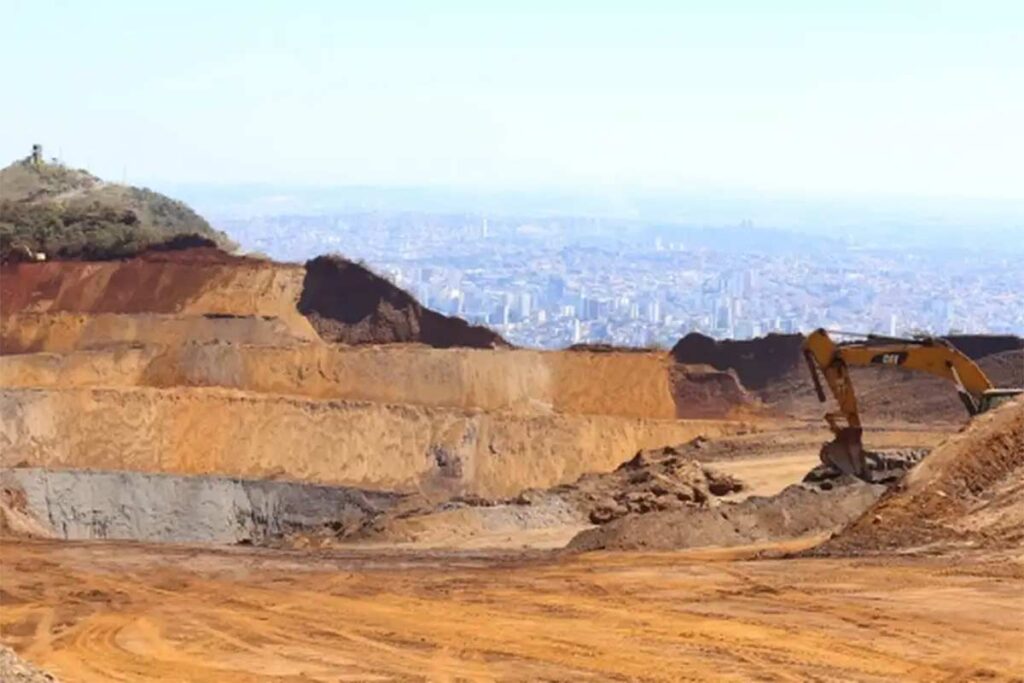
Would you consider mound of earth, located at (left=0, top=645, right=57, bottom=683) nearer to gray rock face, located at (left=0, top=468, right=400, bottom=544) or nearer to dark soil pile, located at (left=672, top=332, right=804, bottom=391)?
gray rock face, located at (left=0, top=468, right=400, bottom=544)

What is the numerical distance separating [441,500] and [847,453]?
10.5 metres

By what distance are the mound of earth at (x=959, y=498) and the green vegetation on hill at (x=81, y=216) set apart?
3491cm

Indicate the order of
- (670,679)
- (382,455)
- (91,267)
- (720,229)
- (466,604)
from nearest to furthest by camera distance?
(670,679) → (466,604) → (382,455) → (91,267) → (720,229)

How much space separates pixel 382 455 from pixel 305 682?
64.8 ft

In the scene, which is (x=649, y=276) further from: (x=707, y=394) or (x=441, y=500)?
(x=441, y=500)

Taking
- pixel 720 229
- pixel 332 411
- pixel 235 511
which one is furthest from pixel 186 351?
pixel 720 229

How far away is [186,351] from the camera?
37656 millimetres

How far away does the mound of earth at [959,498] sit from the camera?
16828 mm

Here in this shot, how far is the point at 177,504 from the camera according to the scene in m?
30.2

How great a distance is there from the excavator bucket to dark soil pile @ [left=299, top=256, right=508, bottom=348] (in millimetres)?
20226

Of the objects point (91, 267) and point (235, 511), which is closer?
point (235, 511)

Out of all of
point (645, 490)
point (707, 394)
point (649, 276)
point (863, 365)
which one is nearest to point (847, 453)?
point (863, 365)

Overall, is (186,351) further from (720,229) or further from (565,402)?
(720,229)

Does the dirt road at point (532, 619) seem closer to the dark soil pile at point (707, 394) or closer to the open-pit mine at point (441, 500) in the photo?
the open-pit mine at point (441, 500)
